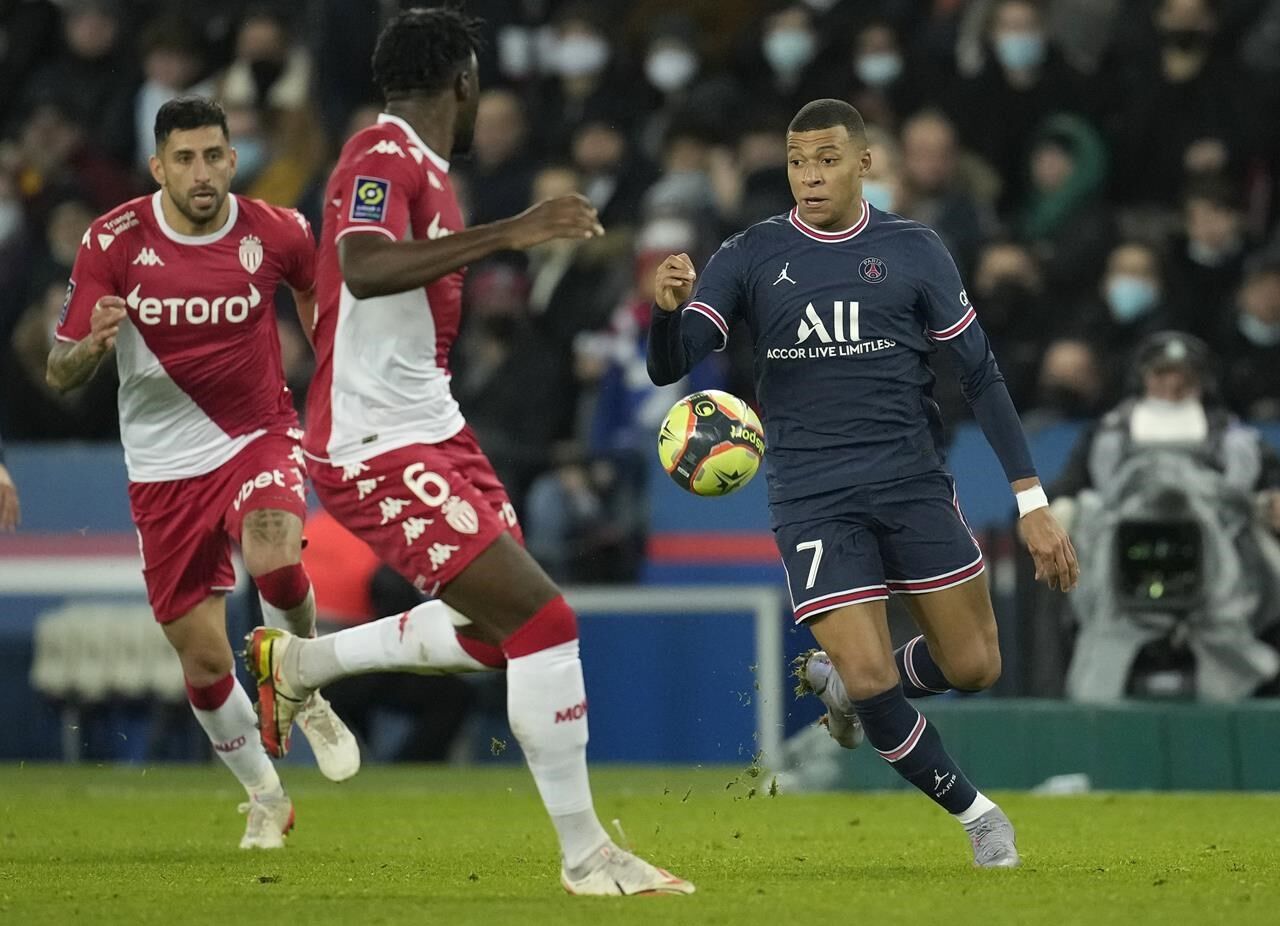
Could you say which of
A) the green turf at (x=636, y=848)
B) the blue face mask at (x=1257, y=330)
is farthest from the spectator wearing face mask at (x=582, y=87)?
the green turf at (x=636, y=848)

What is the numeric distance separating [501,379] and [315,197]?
2329 mm

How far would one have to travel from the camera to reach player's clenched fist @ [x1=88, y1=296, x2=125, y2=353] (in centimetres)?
827

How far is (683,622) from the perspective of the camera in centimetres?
1399

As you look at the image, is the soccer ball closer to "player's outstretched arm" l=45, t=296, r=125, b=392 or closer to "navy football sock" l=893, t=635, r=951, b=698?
"navy football sock" l=893, t=635, r=951, b=698

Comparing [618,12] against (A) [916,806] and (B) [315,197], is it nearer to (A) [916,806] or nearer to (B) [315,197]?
(B) [315,197]

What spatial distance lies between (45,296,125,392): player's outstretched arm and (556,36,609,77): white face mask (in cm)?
888

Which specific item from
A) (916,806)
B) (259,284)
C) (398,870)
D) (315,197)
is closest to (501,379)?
(315,197)

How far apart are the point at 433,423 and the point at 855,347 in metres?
1.66

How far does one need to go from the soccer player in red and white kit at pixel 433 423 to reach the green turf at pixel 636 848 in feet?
Result: 1.71

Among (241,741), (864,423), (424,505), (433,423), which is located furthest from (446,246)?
(241,741)

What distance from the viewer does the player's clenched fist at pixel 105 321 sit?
8273 millimetres

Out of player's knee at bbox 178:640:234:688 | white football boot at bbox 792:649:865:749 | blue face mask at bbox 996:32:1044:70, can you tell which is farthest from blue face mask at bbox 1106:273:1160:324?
player's knee at bbox 178:640:234:688

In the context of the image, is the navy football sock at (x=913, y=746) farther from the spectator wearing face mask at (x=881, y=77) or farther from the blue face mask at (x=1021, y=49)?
the blue face mask at (x=1021, y=49)

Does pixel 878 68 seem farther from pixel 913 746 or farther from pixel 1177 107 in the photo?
pixel 913 746
